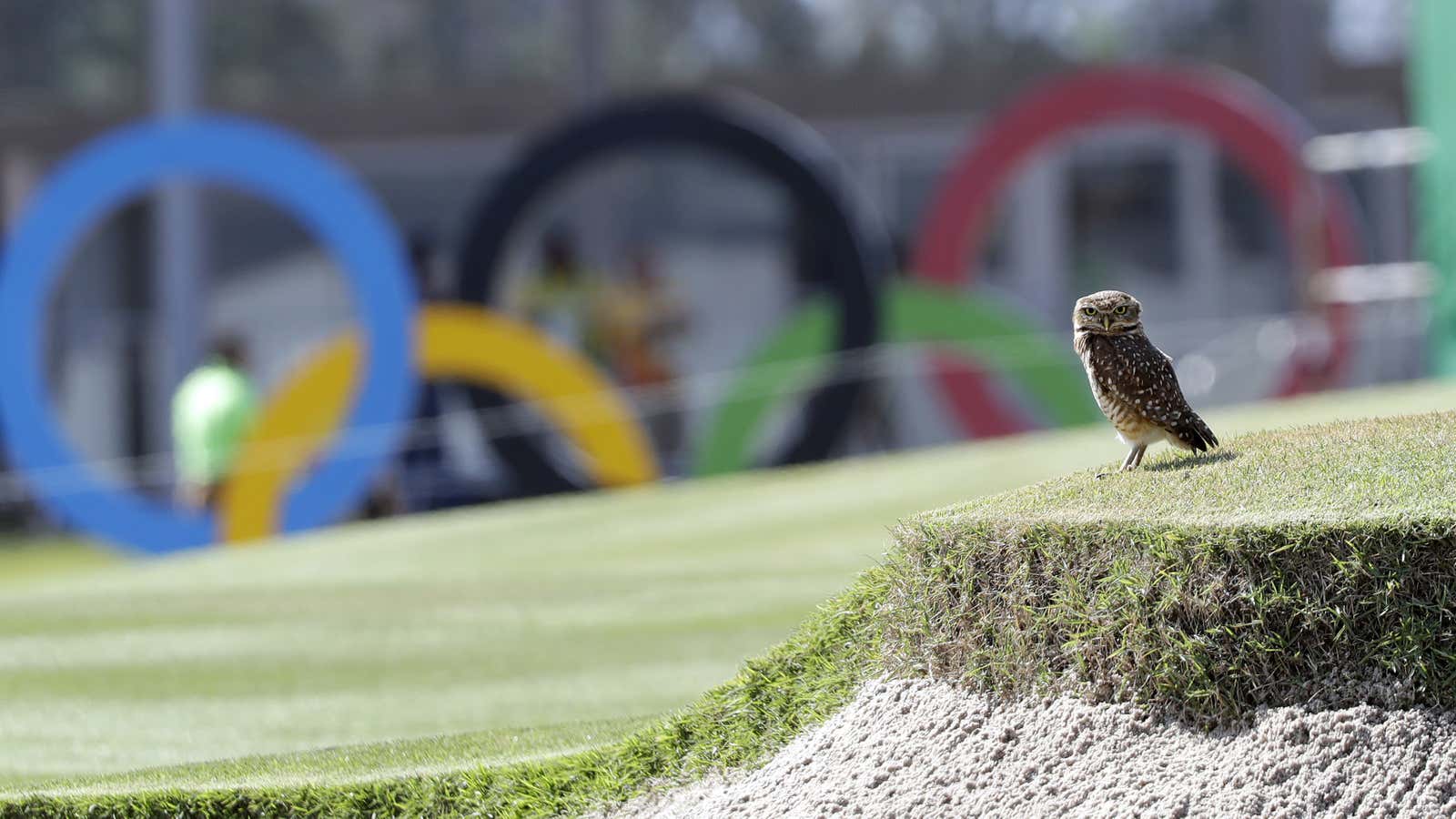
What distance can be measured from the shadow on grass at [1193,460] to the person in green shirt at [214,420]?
448 inches

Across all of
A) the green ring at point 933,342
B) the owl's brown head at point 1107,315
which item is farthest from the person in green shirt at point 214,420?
the owl's brown head at point 1107,315

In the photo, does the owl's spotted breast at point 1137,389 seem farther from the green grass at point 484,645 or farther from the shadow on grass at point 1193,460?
the green grass at point 484,645

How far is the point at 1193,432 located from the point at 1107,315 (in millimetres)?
367

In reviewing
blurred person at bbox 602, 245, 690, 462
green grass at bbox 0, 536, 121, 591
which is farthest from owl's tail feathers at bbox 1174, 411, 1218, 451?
green grass at bbox 0, 536, 121, 591

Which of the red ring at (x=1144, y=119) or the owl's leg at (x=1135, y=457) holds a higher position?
the red ring at (x=1144, y=119)

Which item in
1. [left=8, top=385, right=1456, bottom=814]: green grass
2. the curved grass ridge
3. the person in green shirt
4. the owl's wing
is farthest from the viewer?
the person in green shirt

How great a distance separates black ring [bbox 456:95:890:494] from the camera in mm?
16250

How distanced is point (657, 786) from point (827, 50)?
60.1 feet

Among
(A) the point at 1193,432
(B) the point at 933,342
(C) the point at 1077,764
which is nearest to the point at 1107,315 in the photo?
(A) the point at 1193,432

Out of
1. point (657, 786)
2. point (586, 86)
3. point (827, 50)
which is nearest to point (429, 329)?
point (586, 86)

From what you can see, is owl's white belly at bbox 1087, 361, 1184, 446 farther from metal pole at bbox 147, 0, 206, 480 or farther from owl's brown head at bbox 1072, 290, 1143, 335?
metal pole at bbox 147, 0, 206, 480

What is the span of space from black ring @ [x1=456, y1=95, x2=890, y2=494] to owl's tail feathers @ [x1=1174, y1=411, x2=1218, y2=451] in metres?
11.5

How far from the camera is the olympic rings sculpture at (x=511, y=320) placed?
15586mm

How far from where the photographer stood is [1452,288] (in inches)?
564
